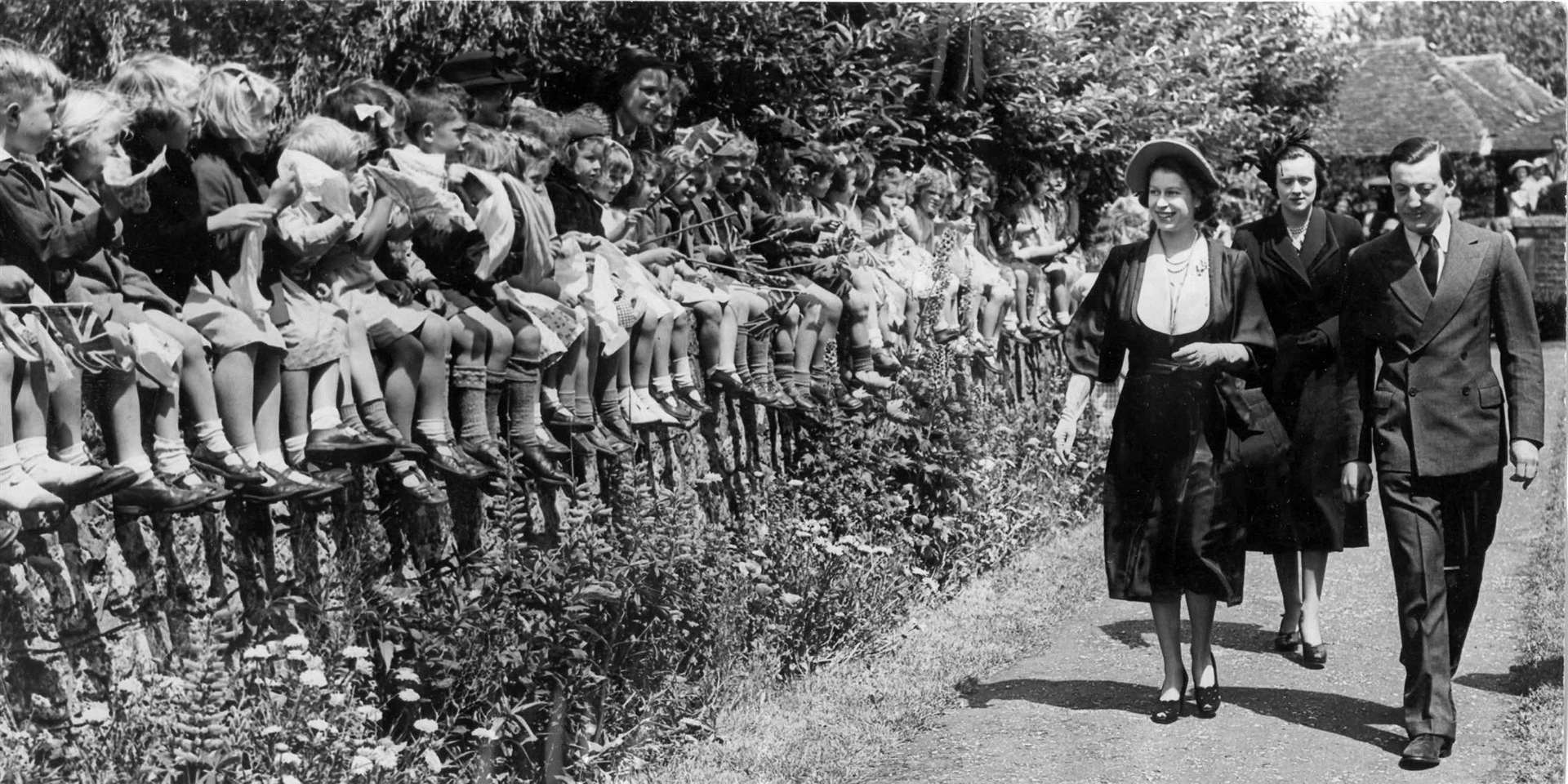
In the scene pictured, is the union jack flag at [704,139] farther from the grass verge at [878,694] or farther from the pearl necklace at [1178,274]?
the pearl necklace at [1178,274]

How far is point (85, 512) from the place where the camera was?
4.60 meters

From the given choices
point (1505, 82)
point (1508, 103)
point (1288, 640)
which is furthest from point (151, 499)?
point (1505, 82)

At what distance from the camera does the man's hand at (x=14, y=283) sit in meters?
4.50

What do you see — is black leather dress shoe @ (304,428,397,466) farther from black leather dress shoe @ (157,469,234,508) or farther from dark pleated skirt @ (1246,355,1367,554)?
dark pleated skirt @ (1246,355,1367,554)

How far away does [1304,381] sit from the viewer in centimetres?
752

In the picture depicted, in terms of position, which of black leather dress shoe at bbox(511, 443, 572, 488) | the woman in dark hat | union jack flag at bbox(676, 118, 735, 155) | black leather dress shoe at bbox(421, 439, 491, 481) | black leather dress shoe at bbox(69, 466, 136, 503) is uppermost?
the woman in dark hat

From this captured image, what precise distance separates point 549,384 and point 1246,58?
13.2m

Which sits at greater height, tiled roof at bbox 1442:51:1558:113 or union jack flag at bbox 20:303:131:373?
tiled roof at bbox 1442:51:1558:113

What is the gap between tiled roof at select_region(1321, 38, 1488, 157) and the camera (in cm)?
2736

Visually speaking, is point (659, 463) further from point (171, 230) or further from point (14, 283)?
Result: point (14, 283)

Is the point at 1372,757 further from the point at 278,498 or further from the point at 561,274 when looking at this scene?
the point at 278,498

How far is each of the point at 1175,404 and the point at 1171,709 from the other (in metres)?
1.10

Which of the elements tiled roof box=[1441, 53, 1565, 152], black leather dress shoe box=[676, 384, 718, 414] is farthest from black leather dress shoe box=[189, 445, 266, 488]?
tiled roof box=[1441, 53, 1565, 152]

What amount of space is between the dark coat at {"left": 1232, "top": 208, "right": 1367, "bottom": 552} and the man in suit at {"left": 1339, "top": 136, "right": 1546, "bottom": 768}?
1.21 metres
